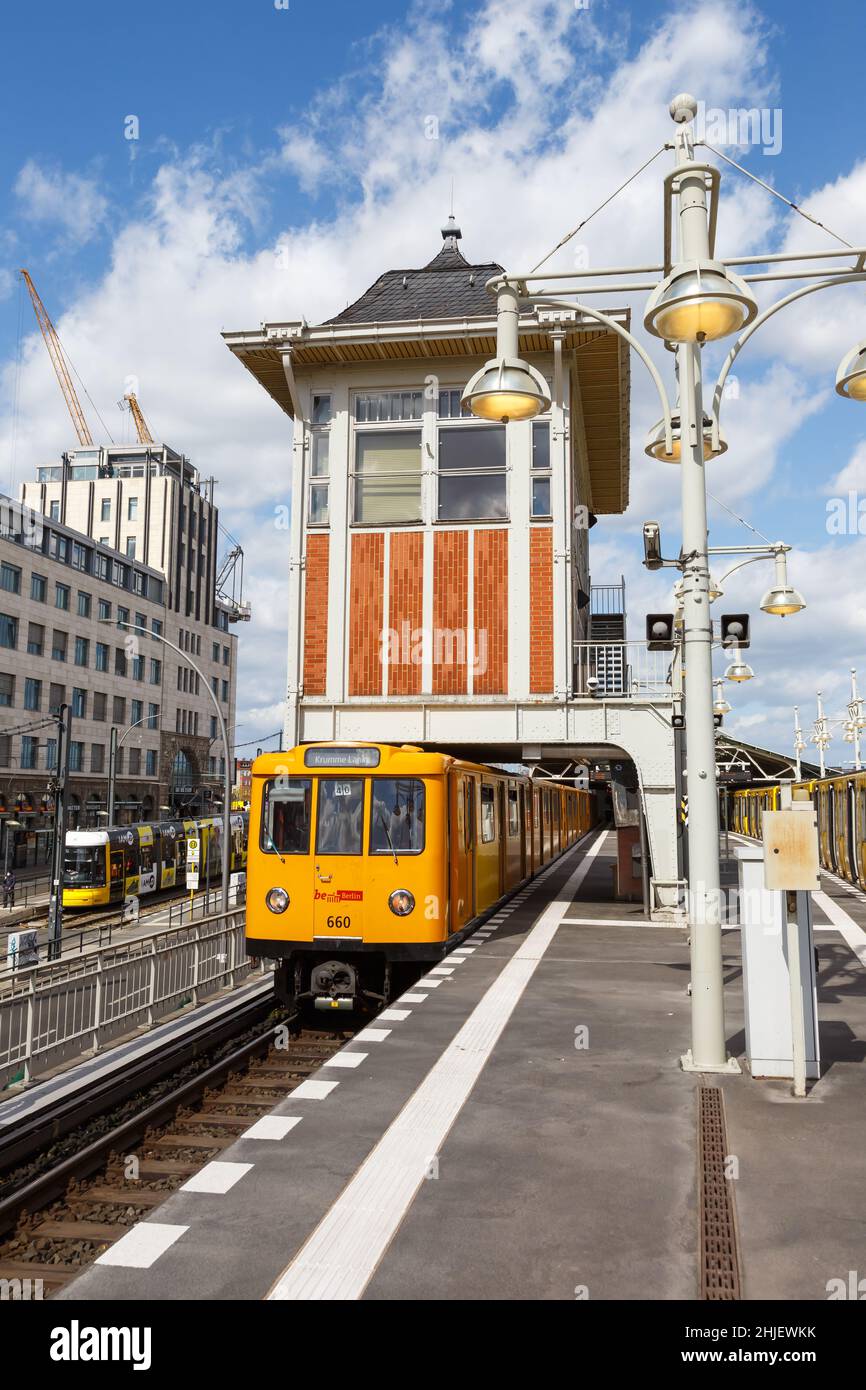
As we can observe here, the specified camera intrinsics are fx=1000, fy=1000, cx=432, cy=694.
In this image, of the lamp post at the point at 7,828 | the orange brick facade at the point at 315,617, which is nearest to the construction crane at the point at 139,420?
the lamp post at the point at 7,828

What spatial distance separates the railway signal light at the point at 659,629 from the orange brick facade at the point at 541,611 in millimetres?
10224

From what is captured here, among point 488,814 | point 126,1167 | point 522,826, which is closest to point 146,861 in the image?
point 522,826

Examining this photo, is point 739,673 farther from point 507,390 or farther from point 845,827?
point 507,390

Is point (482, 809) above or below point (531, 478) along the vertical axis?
below

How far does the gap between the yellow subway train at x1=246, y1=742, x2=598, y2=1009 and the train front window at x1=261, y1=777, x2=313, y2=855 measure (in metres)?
0.01

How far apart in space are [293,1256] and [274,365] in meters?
19.6

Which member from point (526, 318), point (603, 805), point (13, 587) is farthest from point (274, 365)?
point (603, 805)

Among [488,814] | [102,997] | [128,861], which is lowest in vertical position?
[102,997]

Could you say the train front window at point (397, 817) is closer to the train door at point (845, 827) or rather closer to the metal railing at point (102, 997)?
the metal railing at point (102, 997)

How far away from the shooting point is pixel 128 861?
36.2m

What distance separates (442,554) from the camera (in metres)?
20.2

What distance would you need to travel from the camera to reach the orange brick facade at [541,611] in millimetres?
19625

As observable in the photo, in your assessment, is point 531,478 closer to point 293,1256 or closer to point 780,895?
point 780,895

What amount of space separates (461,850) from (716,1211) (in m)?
10.1
